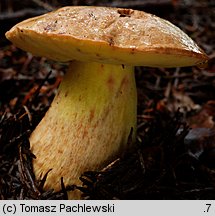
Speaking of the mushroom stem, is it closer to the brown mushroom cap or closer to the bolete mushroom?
the bolete mushroom

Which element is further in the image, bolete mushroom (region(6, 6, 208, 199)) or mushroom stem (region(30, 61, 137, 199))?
mushroom stem (region(30, 61, 137, 199))

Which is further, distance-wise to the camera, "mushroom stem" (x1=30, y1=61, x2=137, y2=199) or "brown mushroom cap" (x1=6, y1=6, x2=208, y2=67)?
"mushroom stem" (x1=30, y1=61, x2=137, y2=199)

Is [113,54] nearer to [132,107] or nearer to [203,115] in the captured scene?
[132,107]

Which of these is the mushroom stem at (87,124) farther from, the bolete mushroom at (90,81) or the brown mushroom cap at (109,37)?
the brown mushroom cap at (109,37)

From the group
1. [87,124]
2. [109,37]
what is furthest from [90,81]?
[109,37]

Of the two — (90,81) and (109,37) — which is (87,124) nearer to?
(90,81)

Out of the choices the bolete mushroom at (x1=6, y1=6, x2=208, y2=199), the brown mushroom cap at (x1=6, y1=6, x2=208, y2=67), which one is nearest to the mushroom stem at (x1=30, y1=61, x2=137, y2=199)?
the bolete mushroom at (x1=6, y1=6, x2=208, y2=199)

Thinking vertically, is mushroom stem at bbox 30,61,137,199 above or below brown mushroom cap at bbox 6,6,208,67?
below

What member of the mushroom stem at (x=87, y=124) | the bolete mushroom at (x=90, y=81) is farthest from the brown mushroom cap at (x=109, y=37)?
the mushroom stem at (x=87, y=124)
